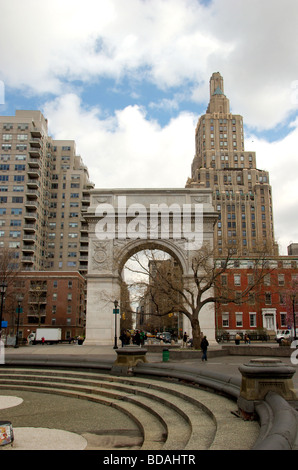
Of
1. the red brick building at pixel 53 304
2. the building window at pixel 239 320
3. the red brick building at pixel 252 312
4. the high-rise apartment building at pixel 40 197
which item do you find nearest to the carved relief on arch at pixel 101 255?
the red brick building at pixel 252 312

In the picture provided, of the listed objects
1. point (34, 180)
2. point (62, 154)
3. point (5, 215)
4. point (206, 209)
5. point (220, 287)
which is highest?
point (62, 154)

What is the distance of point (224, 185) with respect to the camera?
373 feet

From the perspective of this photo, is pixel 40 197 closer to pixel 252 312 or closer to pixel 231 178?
pixel 252 312

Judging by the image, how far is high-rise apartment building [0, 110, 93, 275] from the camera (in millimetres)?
75375

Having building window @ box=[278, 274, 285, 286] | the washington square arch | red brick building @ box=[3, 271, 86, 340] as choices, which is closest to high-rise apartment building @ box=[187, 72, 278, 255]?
building window @ box=[278, 274, 285, 286]

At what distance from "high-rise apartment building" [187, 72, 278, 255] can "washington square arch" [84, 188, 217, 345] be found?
200ft

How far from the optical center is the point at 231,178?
115438 mm

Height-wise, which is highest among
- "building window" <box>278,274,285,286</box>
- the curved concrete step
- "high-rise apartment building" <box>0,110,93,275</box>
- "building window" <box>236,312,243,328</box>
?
"high-rise apartment building" <box>0,110,93,275</box>

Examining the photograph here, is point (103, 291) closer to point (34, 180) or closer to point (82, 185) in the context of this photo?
point (34, 180)

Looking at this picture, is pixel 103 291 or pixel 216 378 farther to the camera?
pixel 103 291

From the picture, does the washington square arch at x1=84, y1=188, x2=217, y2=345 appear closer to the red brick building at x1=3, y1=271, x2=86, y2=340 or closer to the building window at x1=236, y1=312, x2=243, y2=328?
the building window at x1=236, y1=312, x2=243, y2=328
